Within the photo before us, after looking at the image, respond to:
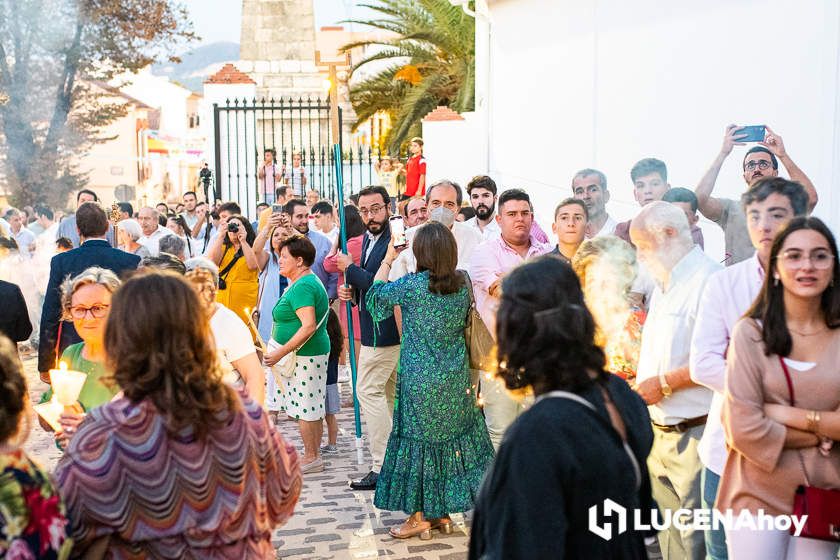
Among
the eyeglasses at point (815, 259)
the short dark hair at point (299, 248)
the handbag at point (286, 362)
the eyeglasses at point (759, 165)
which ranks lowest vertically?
the handbag at point (286, 362)

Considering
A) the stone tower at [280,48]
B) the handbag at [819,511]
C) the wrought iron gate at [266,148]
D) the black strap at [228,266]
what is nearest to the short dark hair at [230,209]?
the black strap at [228,266]

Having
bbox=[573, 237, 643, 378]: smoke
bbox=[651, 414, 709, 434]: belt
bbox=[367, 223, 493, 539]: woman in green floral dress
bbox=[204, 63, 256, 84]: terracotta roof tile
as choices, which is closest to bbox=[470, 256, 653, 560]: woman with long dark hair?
bbox=[651, 414, 709, 434]: belt

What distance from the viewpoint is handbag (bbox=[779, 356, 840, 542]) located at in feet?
10.3

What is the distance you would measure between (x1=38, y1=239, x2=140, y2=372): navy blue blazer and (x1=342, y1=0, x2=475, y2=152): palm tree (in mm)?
14624

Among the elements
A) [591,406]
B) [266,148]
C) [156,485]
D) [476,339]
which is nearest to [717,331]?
[591,406]

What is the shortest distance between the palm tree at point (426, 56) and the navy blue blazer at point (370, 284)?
13.7 metres

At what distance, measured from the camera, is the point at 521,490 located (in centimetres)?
237

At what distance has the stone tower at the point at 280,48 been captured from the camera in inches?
890

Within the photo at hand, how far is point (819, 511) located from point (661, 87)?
6220mm

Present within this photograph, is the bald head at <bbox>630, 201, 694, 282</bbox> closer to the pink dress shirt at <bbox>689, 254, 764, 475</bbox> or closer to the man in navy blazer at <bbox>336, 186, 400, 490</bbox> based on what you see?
the pink dress shirt at <bbox>689, 254, 764, 475</bbox>

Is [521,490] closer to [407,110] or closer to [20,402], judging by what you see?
[20,402]

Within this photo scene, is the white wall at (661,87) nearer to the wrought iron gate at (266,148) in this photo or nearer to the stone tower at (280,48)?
the wrought iron gate at (266,148)

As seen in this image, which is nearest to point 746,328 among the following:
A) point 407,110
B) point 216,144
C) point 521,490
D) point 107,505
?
point 521,490

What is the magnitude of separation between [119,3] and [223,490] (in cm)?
2793
